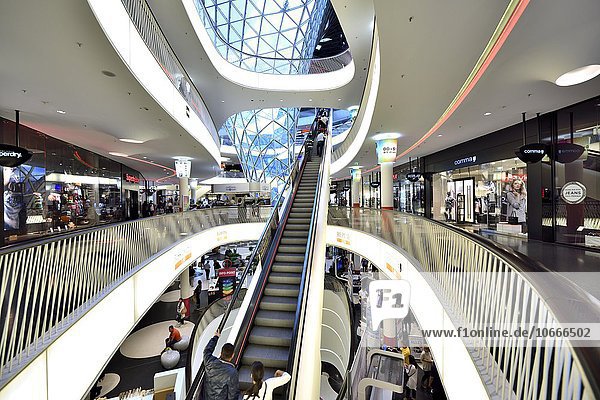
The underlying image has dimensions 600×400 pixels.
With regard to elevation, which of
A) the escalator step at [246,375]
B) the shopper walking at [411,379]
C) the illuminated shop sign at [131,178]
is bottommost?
the shopper walking at [411,379]

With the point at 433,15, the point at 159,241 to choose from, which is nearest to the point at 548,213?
the point at 433,15

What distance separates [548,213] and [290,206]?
27.9 feet

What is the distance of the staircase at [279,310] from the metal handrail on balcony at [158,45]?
594 centimetres

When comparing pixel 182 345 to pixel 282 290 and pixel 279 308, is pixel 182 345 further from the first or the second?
pixel 279 308

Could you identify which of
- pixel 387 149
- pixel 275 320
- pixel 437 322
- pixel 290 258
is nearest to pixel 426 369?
pixel 437 322

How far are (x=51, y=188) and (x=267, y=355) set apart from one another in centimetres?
1180

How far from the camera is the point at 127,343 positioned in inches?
598

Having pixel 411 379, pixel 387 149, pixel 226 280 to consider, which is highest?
pixel 387 149

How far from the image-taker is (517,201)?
37.3 feet

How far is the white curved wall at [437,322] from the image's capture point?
12.8 feet

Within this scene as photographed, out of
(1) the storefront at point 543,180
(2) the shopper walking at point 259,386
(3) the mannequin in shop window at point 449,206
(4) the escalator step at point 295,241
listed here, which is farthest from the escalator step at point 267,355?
(3) the mannequin in shop window at point 449,206

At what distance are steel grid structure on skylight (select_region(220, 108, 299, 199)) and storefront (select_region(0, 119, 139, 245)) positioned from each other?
2479 cm

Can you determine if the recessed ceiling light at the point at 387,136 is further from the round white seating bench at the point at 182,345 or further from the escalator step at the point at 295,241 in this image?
the round white seating bench at the point at 182,345

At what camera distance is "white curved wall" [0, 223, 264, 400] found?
3.80 meters
